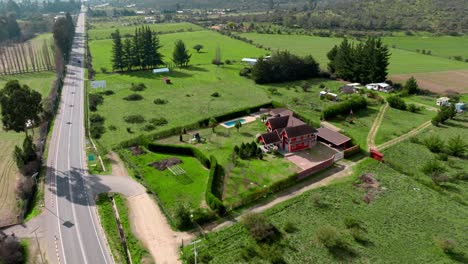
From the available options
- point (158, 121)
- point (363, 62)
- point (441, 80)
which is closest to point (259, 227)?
point (158, 121)

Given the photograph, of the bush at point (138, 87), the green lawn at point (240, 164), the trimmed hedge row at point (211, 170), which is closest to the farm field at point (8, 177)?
the trimmed hedge row at point (211, 170)

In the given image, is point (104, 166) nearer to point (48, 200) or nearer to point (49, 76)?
point (48, 200)

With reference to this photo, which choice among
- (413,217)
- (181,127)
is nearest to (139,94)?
(181,127)

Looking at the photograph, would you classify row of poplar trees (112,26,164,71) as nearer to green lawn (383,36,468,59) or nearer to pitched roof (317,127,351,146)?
pitched roof (317,127,351,146)

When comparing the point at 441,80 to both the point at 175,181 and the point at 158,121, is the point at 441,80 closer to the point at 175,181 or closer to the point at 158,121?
the point at 158,121

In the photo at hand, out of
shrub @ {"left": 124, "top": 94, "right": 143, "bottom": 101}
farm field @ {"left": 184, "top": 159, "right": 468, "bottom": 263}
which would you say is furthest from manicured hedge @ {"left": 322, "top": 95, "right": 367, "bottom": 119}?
shrub @ {"left": 124, "top": 94, "right": 143, "bottom": 101}

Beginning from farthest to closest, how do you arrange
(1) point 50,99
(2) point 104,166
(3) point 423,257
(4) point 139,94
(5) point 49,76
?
(5) point 49,76
(4) point 139,94
(1) point 50,99
(2) point 104,166
(3) point 423,257

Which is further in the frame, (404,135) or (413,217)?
(404,135)
